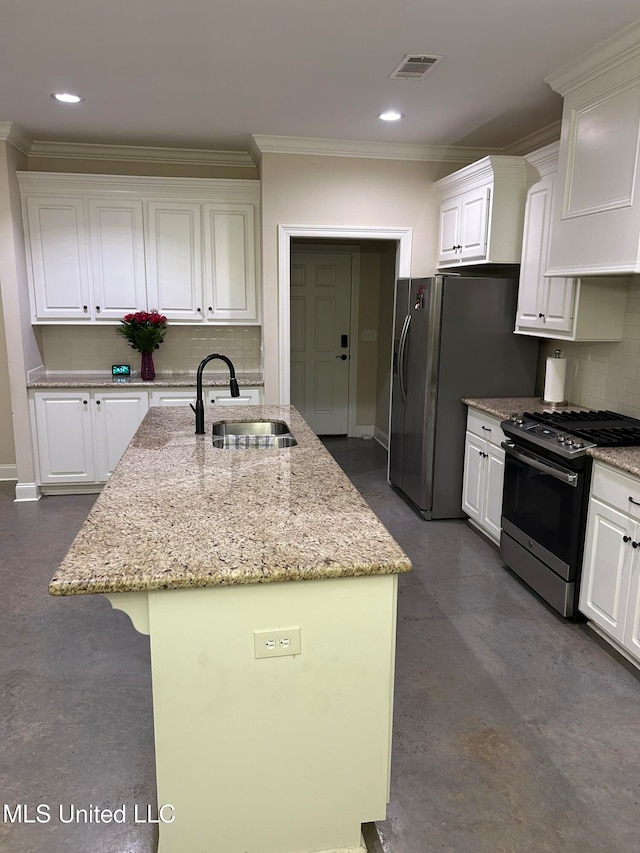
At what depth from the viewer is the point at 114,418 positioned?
4.82 m

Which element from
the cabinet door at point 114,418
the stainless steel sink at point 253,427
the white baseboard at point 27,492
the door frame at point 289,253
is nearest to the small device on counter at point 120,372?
the cabinet door at point 114,418

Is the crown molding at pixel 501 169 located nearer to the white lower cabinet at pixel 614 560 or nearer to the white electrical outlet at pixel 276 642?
the white lower cabinet at pixel 614 560

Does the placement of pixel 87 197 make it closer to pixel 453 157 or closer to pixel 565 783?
A: pixel 453 157

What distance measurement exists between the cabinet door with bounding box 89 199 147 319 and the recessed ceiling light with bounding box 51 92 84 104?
1089 millimetres

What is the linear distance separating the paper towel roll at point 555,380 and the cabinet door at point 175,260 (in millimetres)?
2773

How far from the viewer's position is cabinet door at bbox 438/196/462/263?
4473 millimetres

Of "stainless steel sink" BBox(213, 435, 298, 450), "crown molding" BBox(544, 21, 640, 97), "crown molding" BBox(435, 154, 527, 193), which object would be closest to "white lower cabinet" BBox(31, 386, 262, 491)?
"stainless steel sink" BBox(213, 435, 298, 450)

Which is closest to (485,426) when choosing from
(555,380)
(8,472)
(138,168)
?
(555,380)

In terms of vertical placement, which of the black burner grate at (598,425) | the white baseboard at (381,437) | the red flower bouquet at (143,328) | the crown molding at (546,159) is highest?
the crown molding at (546,159)

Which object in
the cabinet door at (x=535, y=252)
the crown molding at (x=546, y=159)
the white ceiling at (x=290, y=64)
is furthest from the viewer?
the cabinet door at (x=535, y=252)

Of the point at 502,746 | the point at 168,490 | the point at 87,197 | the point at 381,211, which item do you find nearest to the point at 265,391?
the point at 381,211

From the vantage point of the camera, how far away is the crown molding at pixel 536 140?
13.2ft

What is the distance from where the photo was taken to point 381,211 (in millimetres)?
4746

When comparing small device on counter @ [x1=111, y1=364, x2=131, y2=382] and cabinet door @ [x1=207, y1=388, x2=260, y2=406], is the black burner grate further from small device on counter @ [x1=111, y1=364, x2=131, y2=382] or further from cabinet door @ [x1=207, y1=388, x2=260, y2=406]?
small device on counter @ [x1=111, y1=364, x2=131, y2=382]
